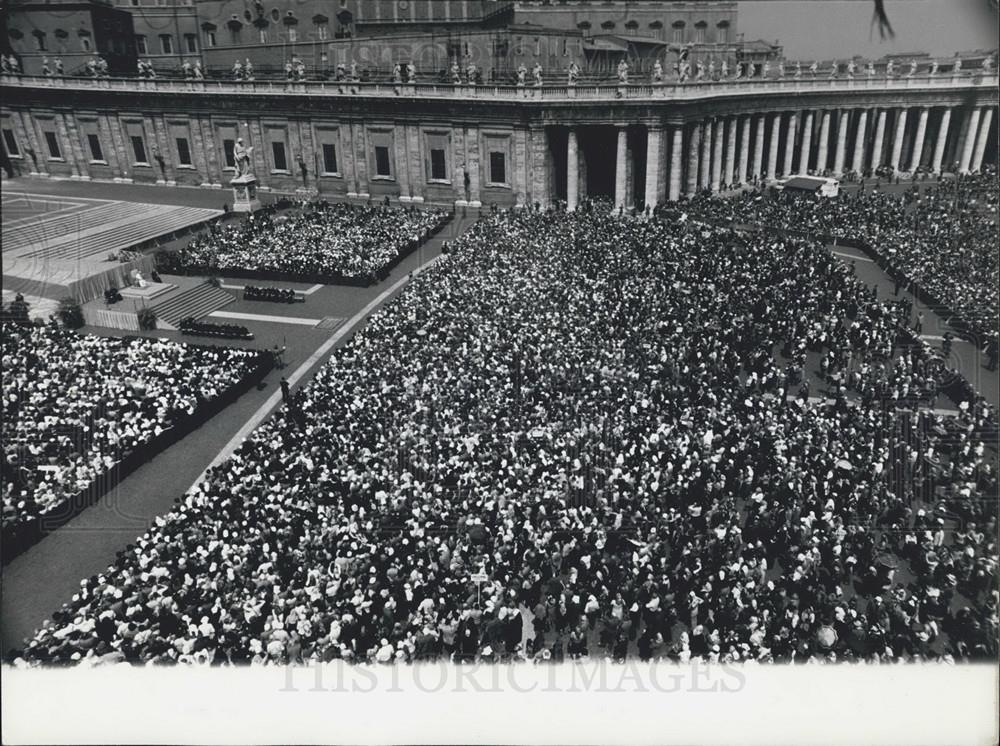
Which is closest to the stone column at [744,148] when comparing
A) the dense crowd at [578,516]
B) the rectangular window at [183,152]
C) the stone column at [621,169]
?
the stone column at [621,169]

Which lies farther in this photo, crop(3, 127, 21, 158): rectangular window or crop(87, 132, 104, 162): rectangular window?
crop(3, 127, 21, 158): rectangular window

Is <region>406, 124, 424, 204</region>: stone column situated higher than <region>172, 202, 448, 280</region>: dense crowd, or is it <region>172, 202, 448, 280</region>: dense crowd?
<region>406, 124, 424, 204</region>: stone column

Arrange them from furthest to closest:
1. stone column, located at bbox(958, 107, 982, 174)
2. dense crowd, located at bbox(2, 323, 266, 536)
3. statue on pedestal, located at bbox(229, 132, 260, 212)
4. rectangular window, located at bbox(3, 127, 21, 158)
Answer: stone column, located at bbox(958, 107, 982, 174), rectangular window, located at bbox(3, 127, 21, 158), statue on pedestal, located at bbox(229, 132, 260, 212), dense crowd, located at bbox(2, 323, 266, 536)

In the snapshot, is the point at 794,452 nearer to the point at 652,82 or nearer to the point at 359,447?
the point at 359,447

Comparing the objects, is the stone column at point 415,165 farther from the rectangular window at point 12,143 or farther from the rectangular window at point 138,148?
the rectangular window at point 12,143

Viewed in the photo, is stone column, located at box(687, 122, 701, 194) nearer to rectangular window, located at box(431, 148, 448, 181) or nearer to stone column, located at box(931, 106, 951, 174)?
rectangular window, located at box(431, 148, 448, 181)

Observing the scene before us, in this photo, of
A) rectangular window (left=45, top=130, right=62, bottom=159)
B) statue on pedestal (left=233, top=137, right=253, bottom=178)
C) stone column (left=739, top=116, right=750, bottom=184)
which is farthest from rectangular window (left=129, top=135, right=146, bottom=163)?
stone column (left=739, top=116, right=750, bottom=184)

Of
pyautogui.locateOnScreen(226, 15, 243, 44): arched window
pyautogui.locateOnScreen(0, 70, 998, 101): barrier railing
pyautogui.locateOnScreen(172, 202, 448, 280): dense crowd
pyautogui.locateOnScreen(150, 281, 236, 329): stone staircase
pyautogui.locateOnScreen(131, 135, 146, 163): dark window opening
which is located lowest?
pyautogui.locateOnScreen(150, 281, 236, 329): stone staircase
